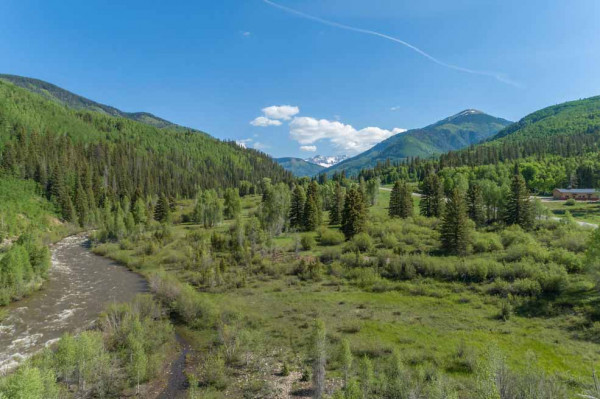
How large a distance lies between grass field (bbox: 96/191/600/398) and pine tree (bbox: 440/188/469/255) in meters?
5.08

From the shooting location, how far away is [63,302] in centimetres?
4575

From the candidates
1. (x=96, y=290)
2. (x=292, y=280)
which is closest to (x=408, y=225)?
(x=292, y=280)

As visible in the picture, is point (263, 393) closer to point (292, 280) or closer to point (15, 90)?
point (292, 280)

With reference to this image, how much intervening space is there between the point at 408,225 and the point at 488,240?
757 inches

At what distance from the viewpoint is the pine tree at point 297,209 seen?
9138 cm

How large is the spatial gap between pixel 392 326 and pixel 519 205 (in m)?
51.4

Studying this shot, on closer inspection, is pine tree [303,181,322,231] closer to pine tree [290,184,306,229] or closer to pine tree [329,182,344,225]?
pine tree [290,184,306,229]

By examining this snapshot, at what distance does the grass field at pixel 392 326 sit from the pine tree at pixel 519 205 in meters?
11.5

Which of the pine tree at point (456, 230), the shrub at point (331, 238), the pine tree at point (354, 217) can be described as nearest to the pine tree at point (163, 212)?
the shrub at point (331, 238)

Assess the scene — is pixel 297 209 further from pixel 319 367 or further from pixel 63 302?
pixel 319 367

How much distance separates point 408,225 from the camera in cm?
7331

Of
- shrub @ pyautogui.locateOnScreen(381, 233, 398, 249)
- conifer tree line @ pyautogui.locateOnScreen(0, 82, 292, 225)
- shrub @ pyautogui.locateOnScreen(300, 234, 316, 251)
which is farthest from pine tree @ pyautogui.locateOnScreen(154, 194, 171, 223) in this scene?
shrub @ pyautogui.locateOnScreen(381, 233, 398, 249)

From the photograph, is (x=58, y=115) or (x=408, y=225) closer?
(x=408, y=225)

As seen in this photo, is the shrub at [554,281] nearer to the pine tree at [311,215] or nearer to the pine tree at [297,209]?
the pine tree at [311,215]
